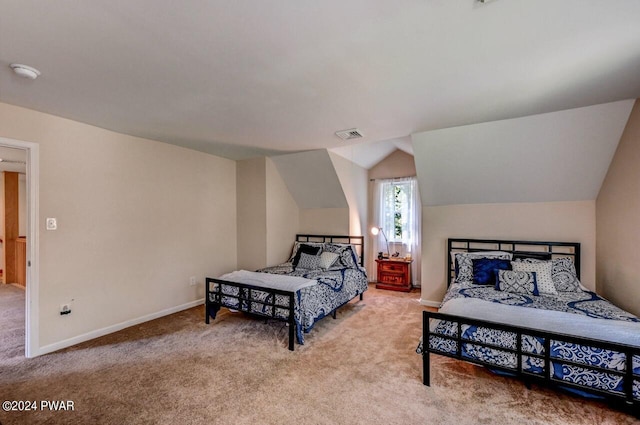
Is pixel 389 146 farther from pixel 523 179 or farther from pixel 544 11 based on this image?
pixel 544 11

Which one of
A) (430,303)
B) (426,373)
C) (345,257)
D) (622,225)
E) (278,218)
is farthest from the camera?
(278,218)

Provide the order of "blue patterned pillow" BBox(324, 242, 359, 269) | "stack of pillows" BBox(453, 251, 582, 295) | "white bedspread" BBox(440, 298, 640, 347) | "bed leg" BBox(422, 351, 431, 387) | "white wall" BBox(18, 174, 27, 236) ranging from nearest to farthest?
"white bedspread" BBox(440, 298, 640, 347) → "bed leg" BBox(422, 351, 431, 387) → "stack of pillows" BBox(453, 251, 582, 295) → "blue patterned pillow" BBox(324, 242, 359, 269) → "white wall" BBox(18, 174, 27, 236)

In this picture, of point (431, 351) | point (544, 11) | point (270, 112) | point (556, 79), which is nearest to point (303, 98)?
point (270, 112)

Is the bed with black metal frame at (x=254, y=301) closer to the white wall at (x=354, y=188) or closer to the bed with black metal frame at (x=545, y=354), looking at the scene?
the bed with black metal frame at (x=545, y=354)

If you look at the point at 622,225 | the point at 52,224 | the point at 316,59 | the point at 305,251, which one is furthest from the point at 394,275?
the point at 52,224

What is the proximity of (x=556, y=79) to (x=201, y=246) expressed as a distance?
14.6ft

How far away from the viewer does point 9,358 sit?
8.64 ft

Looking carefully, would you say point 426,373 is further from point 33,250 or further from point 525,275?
point 33,250

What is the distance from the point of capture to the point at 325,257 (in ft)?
14.0

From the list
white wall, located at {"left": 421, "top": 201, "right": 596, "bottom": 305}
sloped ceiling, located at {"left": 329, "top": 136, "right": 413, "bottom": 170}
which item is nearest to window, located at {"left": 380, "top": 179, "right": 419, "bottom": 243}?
sloped ceiling, located at {"left": 329, "top": 136, "right": 413, "bottom": 170}

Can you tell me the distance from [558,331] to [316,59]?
2515 millimetres

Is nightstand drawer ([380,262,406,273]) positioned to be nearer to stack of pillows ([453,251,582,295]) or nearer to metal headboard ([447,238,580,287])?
metal headboard ([447,238,580,287])

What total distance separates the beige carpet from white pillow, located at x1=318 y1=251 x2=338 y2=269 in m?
1.09

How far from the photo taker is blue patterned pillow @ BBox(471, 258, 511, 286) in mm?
3334
